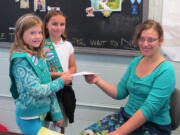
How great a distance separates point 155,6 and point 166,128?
1112 millimetres

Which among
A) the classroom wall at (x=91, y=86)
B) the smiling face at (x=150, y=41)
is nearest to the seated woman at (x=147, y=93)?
the smiling face at (x=150, y=41)

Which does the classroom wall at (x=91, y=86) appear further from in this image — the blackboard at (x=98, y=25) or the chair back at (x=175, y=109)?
the chair back at (x=175, y=109)

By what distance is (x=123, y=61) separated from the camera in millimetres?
2236

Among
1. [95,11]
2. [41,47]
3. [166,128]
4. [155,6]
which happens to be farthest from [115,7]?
[166,128]

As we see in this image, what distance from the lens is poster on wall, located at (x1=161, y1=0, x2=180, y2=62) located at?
201 centimetres

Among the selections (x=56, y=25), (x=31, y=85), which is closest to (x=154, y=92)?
(x=31, y=85)

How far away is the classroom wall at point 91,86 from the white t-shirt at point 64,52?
52 centimetres

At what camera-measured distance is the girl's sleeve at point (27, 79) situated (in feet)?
4.57

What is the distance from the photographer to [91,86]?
7.88 feet

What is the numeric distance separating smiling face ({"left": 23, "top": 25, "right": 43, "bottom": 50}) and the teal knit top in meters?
0.67

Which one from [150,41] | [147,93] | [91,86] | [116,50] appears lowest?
[91,86]

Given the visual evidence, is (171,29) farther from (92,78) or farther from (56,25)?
(56,25)

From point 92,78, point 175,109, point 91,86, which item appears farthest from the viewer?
point 91,86

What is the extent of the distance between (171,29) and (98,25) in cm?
67
